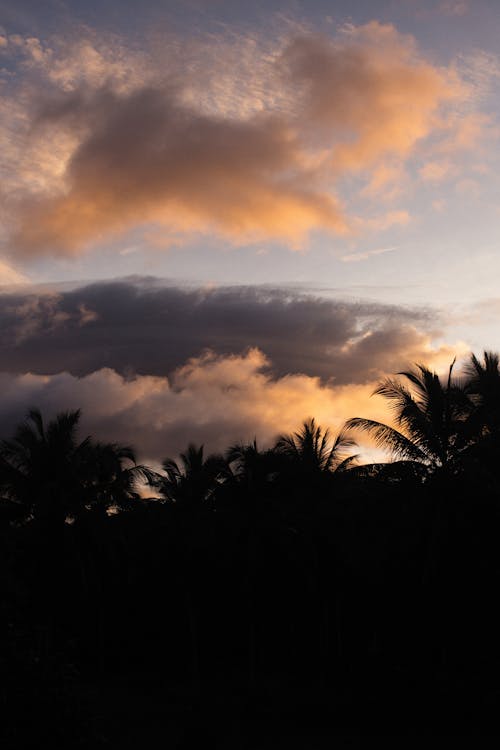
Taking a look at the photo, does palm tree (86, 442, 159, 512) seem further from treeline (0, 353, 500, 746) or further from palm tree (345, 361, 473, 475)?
palm tree (345, 361, 473, 475)

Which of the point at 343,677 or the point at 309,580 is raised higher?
the point at 309,580

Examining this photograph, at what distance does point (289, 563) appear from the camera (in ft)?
96.4

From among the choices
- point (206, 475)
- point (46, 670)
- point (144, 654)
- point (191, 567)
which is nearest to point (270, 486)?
point (206, 475)

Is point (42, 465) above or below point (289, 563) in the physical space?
above

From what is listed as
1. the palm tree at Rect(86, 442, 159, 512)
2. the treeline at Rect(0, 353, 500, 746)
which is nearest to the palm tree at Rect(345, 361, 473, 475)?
the treeline at Rect(0, 353, 500, 746)

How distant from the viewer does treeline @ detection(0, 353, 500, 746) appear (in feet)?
68.5

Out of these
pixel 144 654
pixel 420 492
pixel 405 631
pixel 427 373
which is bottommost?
pixel 144 654

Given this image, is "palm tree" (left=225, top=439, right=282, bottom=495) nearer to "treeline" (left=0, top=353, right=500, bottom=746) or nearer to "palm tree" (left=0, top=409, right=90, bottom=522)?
"treeline" (left=0, top=353, right=500, bottom=746)

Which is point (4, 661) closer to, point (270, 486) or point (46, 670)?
point (46, 670)

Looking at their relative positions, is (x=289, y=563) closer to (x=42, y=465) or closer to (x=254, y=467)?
(x=254, y=467)

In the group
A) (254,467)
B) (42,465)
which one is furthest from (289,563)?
(42,465)

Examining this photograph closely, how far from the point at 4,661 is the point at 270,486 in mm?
22364

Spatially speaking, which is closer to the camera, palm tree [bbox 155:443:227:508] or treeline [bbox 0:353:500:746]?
treeline [bbox 0:353:500:746]

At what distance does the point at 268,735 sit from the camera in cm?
2033
